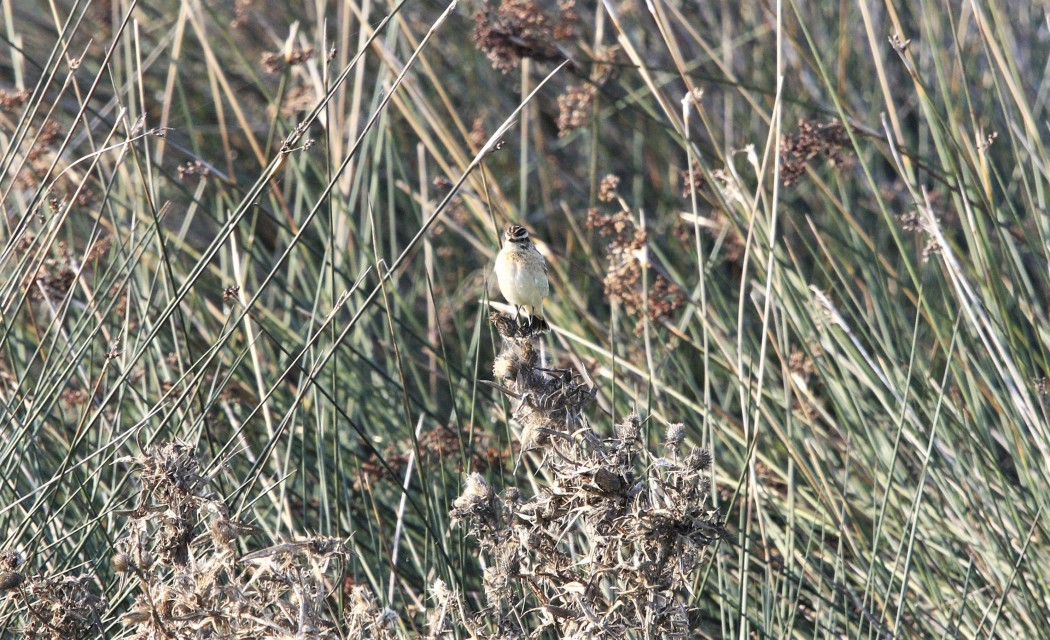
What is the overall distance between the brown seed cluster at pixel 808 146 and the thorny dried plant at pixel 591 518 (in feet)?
2.90

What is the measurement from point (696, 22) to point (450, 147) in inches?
87.9

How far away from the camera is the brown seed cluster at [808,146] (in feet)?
6.97

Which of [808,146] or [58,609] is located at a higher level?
[808,146]

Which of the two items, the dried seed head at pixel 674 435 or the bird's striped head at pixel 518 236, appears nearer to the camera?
the dried seed head at pixel 674 435

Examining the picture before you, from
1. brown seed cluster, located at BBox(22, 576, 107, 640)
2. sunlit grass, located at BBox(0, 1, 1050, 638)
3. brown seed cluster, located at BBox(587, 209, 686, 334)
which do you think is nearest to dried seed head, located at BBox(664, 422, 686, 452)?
sunlit grass, located at BBox(0, 1, 1050, 638)

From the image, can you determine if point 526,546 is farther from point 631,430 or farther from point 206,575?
point 206,575

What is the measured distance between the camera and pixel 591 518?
1.36m

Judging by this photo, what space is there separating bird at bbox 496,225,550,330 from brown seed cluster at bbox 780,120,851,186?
558 millimetres

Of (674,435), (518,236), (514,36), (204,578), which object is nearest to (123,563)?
(204,578)

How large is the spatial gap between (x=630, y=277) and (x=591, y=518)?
3.20 feet

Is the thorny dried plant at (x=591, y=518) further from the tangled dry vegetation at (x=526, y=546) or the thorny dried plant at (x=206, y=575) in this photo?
the thorny dried plant at (x=206, y=575)

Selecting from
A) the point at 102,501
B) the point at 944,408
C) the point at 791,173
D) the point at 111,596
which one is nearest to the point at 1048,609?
the point at 944,408

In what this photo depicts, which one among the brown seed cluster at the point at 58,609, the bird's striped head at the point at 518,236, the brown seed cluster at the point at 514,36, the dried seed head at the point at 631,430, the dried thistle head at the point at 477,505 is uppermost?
the brown seed cluster at the point at 514,36

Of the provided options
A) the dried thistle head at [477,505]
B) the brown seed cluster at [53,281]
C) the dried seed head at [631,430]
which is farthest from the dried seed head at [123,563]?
the brown seed cluster at [53,281]
